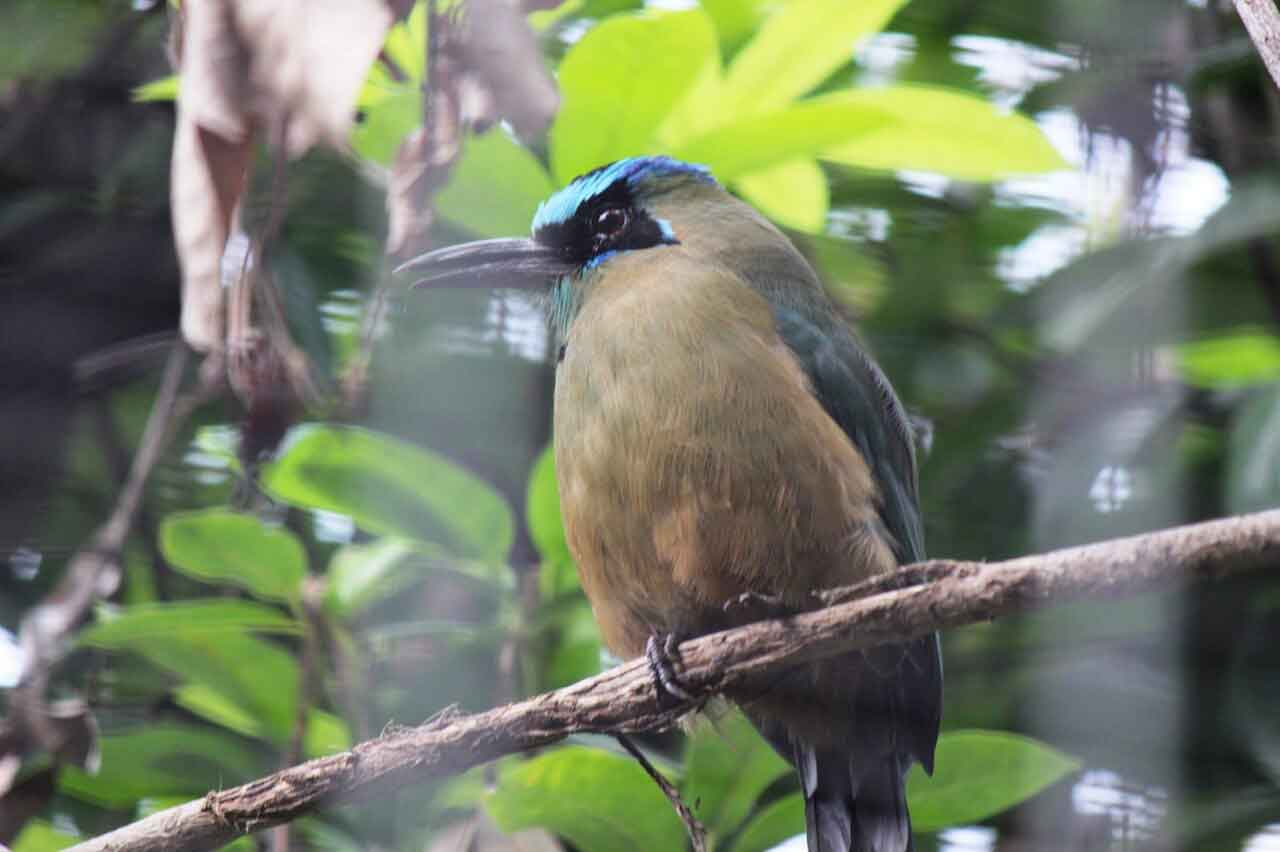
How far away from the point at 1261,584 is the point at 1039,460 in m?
0.26

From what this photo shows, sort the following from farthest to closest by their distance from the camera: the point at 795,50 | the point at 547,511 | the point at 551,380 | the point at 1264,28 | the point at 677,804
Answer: the point at 551,380 → the point at 547,511 → the point at 795,50 → the point at 677,804 → the point at 1264,28

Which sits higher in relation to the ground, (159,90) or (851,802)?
(159,90)

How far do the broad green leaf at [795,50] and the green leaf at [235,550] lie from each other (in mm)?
602

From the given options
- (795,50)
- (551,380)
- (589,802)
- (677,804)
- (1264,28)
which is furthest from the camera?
(551,380)

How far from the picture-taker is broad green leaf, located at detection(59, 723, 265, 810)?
5.11ft

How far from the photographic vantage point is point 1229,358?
5.82 feet

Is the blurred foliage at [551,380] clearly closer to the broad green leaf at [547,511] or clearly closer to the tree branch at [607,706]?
the broad green leaf at [547,511]

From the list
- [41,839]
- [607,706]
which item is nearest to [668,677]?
[607,706]

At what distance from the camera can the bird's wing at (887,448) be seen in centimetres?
136

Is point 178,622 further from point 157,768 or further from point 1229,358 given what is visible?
point 1229,358

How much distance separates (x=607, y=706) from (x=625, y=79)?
1.89 feet

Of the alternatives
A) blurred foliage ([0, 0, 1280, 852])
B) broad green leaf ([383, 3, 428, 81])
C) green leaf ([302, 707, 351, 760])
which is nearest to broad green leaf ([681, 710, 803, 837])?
blurred foliage ([0, 0, 1280, 852])

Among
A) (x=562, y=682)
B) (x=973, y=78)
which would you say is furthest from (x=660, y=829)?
(x=973, y=78)

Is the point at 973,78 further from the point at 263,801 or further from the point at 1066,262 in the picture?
the point at 263,801
